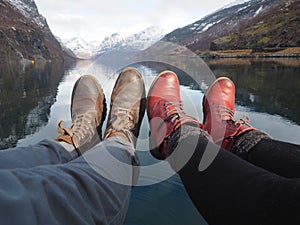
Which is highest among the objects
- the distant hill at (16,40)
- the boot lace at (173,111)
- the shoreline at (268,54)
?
the distant hill at (16,40)

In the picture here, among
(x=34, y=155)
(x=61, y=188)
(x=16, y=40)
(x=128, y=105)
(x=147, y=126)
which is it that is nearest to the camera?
(x=61, y=188)

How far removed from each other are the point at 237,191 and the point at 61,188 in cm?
53

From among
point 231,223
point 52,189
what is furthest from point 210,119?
point 52,189

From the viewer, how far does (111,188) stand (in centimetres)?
85

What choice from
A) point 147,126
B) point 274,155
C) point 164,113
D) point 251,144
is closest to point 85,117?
point 164,113

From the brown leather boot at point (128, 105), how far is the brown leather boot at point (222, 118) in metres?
0.58

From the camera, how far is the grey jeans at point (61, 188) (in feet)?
1.78

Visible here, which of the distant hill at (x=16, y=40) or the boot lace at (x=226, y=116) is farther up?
the distant hill at (x=16, y=40)

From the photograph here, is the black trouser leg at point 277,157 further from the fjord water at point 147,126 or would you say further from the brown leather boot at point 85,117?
the brown leather boot at point 85,117

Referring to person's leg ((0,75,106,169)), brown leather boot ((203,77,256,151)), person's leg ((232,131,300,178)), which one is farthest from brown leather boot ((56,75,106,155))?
person's leg ((232,131,300,178))

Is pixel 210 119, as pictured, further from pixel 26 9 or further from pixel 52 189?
pixel 26 9

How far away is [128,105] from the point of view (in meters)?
2.17

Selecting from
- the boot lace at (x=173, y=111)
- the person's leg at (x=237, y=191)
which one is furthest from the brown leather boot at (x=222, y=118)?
the person's leg at (x=237, y=191)

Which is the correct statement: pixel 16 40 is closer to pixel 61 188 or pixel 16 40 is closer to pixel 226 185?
pixel 61 188
